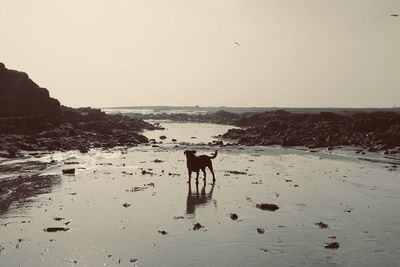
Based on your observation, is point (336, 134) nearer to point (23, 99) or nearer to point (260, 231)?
point (260, 231)

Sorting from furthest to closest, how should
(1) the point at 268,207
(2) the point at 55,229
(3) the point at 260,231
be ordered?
1. (1) the point at 268,207
2. (2) the point at 55,229
3. (3) the point at 260,231

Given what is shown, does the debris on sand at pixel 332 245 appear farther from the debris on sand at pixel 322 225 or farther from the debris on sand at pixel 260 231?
the debris on sand at pixel 260 231

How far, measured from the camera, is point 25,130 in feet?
210

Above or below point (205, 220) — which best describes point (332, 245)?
above

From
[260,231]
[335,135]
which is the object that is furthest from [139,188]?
[335,135]

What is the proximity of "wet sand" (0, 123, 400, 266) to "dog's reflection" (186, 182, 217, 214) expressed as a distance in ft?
0.20

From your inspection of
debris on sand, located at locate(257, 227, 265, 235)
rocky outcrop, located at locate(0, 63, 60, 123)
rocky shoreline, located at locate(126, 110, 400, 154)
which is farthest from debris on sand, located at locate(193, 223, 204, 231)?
rocky outcrop, located at locate(0, 63, 60, 123)

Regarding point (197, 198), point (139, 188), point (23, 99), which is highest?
point (23, 99)

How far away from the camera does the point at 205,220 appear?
1975 centimetres

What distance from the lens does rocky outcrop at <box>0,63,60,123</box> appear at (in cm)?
7488

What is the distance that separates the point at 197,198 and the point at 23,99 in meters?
64.1

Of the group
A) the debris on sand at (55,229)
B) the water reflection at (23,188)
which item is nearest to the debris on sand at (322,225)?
the debris on sand at (55,229)

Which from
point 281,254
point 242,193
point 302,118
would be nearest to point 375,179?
point 242,193

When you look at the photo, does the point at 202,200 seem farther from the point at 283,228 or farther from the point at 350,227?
the point at 350,227
